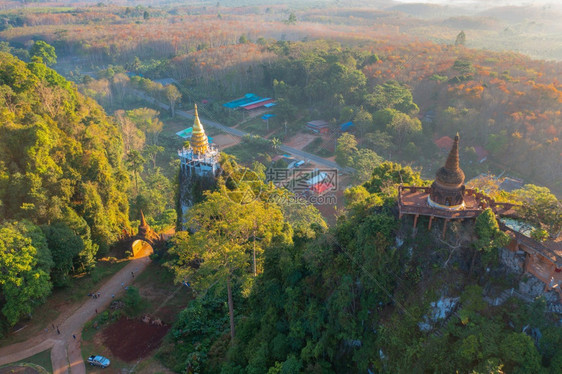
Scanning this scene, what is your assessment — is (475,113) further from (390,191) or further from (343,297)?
(343,297)

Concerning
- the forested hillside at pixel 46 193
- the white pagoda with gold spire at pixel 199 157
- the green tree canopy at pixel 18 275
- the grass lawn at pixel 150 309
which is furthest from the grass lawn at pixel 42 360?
the white pagoda with gold spire at pixel 199 157

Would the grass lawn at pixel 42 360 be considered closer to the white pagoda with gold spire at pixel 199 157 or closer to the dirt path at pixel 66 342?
the dirt path at pixel 66 342

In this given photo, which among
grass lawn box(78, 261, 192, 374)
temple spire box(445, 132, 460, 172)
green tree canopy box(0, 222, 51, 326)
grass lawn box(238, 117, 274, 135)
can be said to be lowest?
grass lawn box(78, 261, 192, 374)

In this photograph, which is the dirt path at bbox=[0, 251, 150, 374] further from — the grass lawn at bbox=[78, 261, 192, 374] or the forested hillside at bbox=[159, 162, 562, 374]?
the forested hillside at bbox=[159, 162, 562, 374]

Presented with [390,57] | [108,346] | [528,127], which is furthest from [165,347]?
[390,57]

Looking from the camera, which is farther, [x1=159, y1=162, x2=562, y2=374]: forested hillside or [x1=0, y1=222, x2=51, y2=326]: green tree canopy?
[x1=0, y1=222, x2=51, y2=326]: green tree canopy

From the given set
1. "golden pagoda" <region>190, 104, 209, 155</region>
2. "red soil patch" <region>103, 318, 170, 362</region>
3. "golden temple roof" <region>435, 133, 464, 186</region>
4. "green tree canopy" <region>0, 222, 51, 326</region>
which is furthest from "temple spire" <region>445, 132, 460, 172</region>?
"green tree canopy" <region>0, 222, 51, 326</region>

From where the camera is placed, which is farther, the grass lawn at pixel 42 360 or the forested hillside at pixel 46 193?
the forested hillside at pixel 46 193
